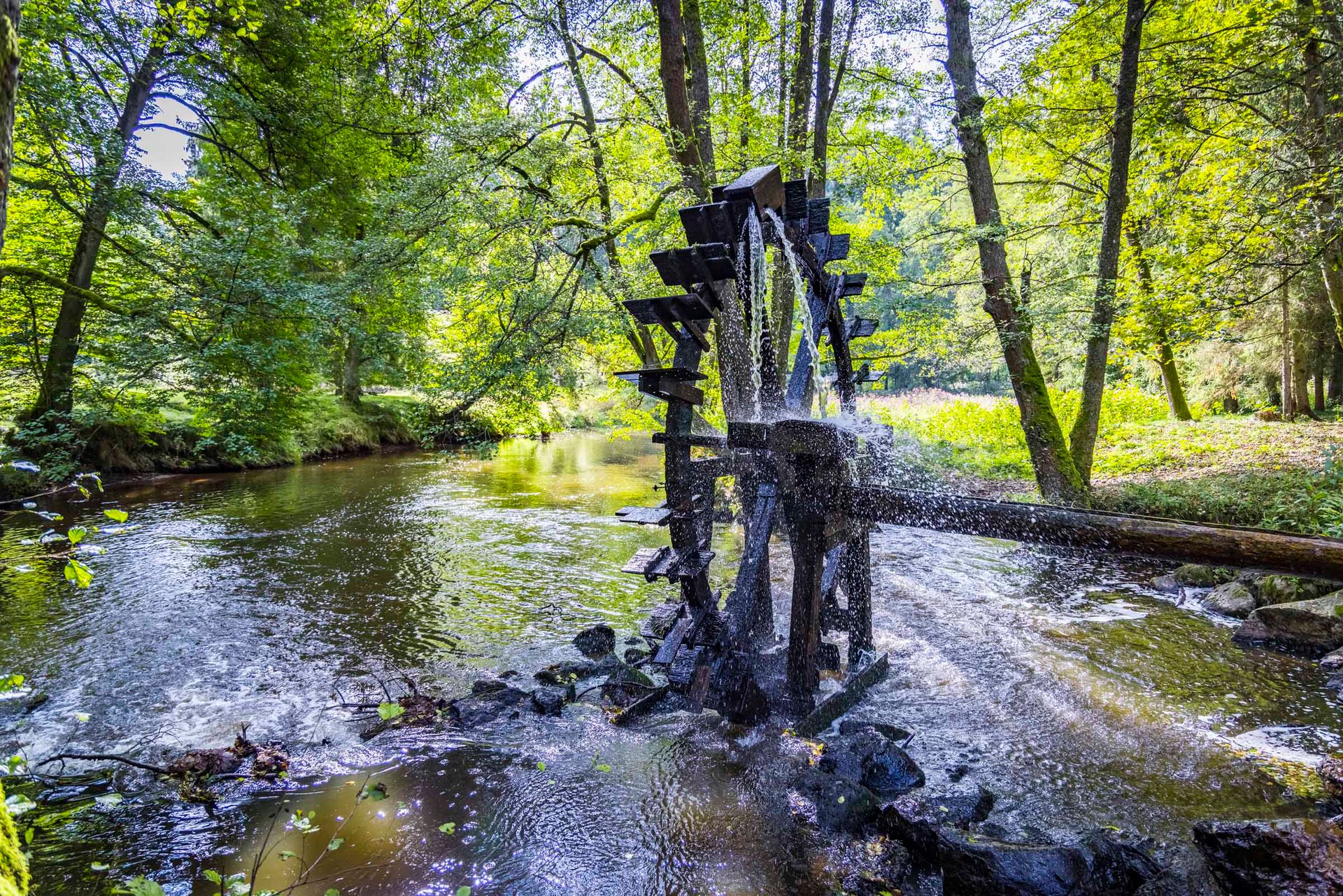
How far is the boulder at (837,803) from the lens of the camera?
335cm

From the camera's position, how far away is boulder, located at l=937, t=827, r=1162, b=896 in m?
2.70

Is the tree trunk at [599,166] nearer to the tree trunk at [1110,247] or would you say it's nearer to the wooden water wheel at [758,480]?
the wooden water wheel at [758,480]

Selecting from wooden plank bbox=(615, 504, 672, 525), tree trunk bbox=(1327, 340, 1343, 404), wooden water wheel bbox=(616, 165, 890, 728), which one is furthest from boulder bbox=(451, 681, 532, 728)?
tree trunk bbox=(1327, 340, 1343, 404)

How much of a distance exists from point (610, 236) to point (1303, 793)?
910 cm

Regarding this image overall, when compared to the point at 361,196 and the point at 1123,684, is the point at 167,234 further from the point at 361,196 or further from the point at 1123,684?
the point at 1123,684

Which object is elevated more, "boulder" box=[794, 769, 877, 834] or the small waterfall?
the small waterfall

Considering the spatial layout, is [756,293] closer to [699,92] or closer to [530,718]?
[530,718]

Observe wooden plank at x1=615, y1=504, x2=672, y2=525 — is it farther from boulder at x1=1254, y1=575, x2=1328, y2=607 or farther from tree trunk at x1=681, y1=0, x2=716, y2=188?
boulder at x1=1254, y1=575, x2=1328, y2=607

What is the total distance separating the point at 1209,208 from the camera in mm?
8227

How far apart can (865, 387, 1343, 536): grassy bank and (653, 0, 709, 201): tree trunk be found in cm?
769

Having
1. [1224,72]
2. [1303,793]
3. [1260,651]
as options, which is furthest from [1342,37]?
[1303,793]

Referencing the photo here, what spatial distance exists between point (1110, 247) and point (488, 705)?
1001 cm

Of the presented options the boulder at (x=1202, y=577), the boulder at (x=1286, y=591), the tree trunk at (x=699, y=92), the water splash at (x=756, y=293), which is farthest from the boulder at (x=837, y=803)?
the tree trunk at (x=699, y=92)

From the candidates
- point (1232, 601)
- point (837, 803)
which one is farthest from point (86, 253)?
point (1232, 601)
